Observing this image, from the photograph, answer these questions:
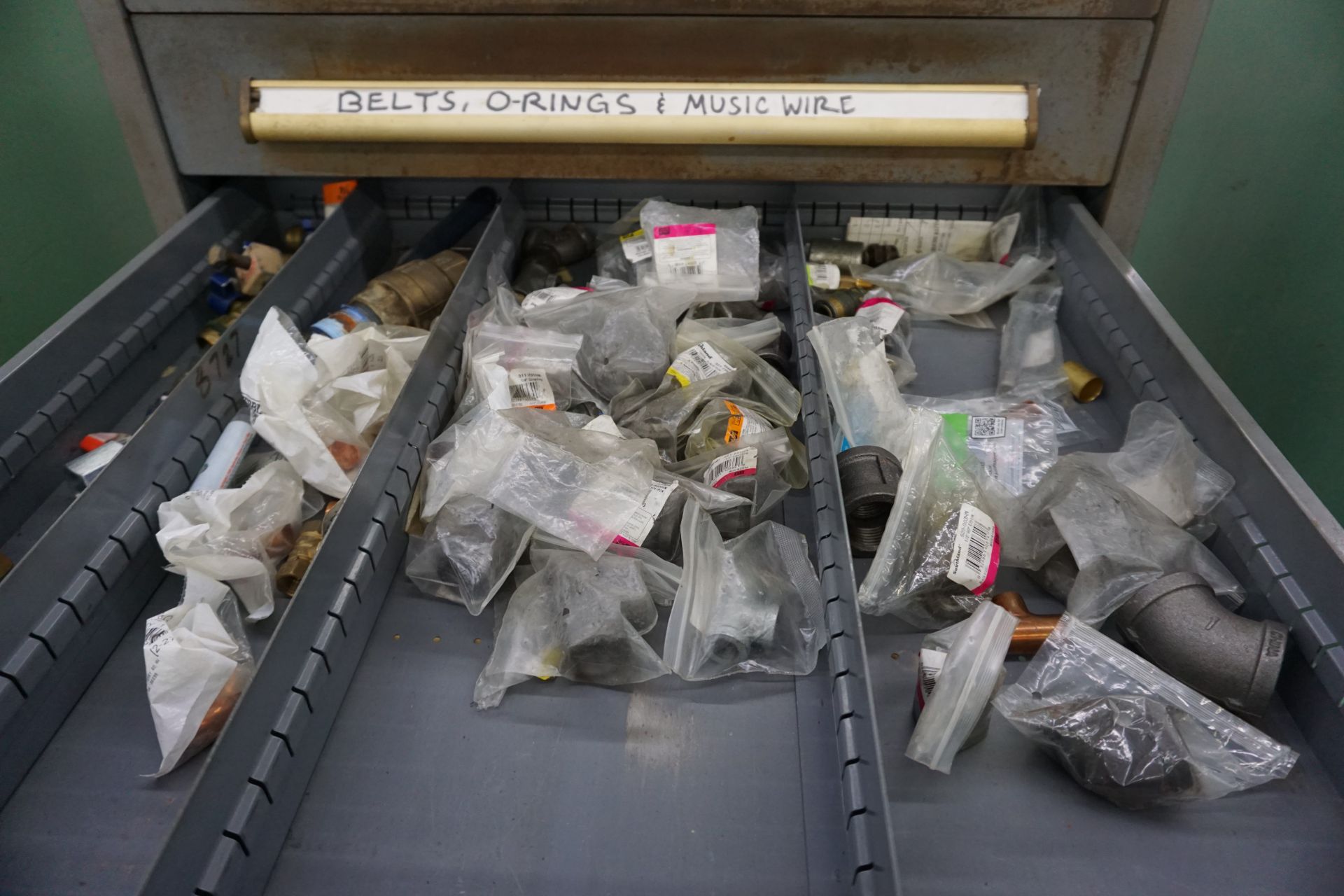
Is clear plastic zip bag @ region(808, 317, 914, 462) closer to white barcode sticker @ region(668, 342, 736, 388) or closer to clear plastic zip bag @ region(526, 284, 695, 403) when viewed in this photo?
white barcode sticker @ region(668, 342, 736, 388)

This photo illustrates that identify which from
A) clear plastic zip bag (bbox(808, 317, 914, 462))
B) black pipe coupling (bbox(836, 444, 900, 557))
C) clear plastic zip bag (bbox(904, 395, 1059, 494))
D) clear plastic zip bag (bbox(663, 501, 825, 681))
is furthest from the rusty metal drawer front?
clear plastic zip bag (bbox(663, 501, 825, 681))

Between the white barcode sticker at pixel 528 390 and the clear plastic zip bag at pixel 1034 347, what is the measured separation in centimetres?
70

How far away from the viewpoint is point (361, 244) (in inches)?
59.3

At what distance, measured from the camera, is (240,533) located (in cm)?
100

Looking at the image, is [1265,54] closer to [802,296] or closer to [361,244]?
[802,296]

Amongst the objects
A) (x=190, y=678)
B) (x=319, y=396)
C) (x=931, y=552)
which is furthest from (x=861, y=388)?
(x=190, y=678)

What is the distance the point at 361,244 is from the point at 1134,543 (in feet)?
4.30

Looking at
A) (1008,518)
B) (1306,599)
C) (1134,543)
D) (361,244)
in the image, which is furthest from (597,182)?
(1306,599)

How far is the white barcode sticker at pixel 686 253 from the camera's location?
1396mm

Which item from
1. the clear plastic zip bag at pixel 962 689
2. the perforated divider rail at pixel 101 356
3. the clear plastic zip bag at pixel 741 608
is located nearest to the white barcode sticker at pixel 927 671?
the clear plastic zip bag at pixel 962 689

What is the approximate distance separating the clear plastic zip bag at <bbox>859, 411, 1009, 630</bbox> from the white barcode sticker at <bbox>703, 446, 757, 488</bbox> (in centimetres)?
18

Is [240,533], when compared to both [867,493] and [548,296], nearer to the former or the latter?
[548,296]

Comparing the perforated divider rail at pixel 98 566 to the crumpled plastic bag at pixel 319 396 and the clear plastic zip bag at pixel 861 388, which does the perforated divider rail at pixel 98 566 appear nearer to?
the crumpled plastic bag at pixel 319 396

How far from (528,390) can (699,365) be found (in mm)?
248
